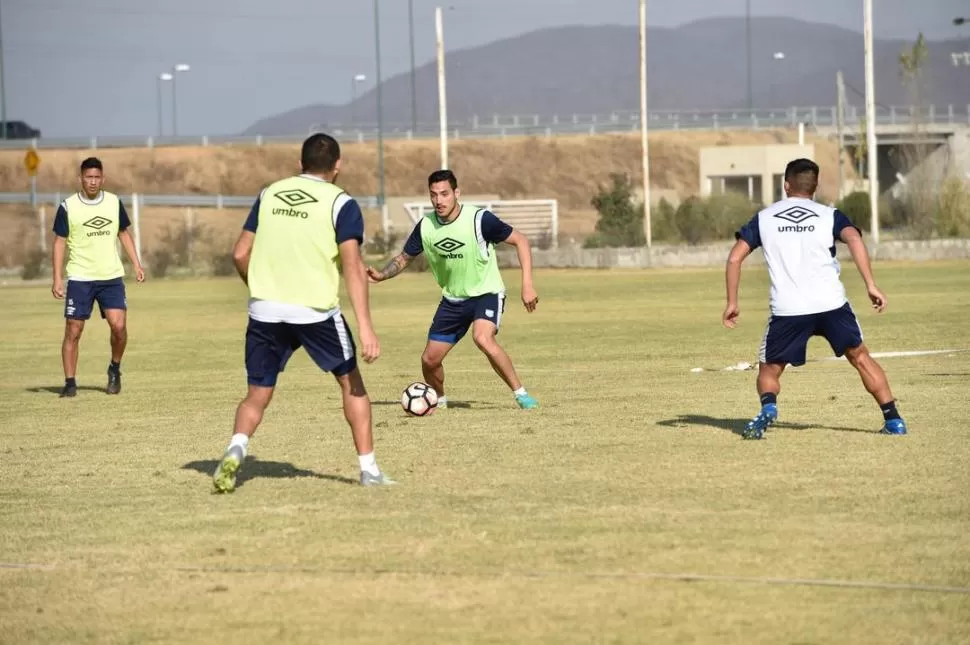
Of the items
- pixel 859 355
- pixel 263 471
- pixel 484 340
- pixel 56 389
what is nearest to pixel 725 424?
pixel 859 355

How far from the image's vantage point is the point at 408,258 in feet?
45.7

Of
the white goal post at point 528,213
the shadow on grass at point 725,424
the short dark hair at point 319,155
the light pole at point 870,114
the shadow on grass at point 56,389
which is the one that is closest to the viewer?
the short dark hair at point 319,155

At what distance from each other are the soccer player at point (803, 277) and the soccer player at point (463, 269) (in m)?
2.64

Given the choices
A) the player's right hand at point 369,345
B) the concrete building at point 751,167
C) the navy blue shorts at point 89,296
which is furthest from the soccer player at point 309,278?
the concrete building at point 751,167

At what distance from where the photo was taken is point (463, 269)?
45.2 feet

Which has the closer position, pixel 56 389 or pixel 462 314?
pixel 462 314

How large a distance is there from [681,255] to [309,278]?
36166 millimetres

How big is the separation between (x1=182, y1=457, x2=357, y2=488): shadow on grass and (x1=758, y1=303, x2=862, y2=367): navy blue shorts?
9.95 ft

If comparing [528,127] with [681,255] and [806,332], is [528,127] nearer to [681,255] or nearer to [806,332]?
[681,255]

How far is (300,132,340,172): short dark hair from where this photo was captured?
9258mm

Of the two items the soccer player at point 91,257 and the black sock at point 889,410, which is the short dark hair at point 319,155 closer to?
the black sock at point 889,410

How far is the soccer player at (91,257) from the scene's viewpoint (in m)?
16.1

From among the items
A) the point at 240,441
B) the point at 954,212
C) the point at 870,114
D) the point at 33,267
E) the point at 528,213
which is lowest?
the point at 240,441

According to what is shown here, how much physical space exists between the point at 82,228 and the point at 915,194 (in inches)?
1540
